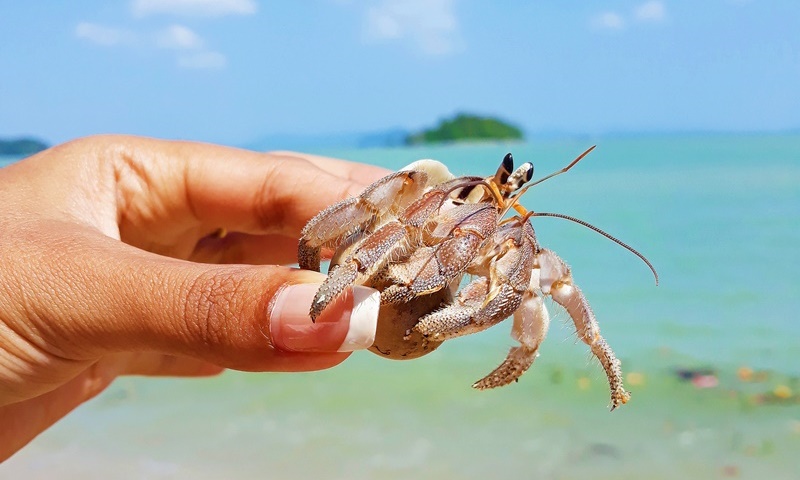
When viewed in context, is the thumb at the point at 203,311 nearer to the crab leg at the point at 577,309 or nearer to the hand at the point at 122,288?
the hand at the point at 122,288

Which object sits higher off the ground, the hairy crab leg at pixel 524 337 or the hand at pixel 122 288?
the hand at pixel 122 288

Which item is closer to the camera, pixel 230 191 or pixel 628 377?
pixel 230 191

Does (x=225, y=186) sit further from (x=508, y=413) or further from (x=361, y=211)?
(x=508, y=413)

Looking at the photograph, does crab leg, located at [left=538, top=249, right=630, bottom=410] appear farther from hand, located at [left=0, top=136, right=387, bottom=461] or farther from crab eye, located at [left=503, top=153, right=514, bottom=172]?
hand, located at [left=0, top=136, right=387, bottom=461]

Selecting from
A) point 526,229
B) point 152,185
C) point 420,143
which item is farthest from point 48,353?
point 420,143

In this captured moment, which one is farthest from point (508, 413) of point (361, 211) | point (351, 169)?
point (361, 211)

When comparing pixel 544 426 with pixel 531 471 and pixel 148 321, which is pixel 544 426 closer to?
pixel 531 471

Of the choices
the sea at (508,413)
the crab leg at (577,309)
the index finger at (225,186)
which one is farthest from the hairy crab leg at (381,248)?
the index finger at (225,186)
